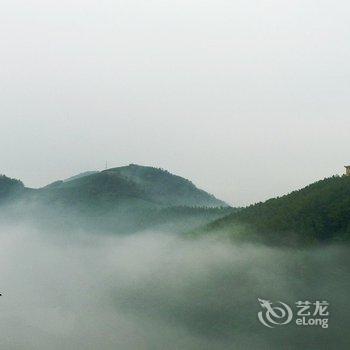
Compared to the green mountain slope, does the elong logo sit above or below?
below

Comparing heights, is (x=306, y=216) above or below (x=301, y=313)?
above

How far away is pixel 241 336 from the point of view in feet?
394

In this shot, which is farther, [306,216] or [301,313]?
[306,216]

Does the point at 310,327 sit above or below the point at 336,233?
below

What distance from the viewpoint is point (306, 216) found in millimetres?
123750

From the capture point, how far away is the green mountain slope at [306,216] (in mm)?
117188

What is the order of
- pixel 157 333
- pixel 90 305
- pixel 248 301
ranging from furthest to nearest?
pixel 90 305, pixel 157 333, pixel 248 301

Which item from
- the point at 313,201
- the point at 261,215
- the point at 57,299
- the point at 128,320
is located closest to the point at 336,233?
the point at 313,201

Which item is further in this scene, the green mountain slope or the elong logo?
the green mountain slope

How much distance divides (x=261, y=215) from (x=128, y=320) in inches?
2029

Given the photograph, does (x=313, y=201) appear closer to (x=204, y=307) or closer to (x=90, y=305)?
(x=204, y=307)

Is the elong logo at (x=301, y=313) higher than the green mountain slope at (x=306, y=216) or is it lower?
lower

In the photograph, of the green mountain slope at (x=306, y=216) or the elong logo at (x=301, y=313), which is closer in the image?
the elong logo at (x=301, y=313)

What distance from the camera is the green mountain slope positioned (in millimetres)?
117188
